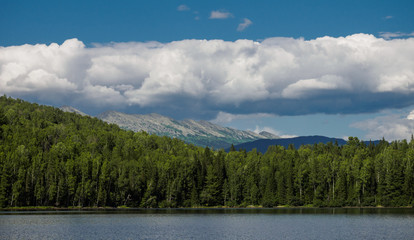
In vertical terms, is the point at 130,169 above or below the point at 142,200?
above

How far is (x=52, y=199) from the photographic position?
172625 mm

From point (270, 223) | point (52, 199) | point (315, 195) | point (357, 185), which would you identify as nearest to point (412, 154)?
point (357, 185)

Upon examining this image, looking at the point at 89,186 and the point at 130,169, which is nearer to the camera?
the point at 89,186

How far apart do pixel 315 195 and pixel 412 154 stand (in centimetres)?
4316

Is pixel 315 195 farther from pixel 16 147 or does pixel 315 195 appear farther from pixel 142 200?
pixel 16 147

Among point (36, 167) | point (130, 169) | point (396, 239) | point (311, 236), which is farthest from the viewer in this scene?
point (130, 169)

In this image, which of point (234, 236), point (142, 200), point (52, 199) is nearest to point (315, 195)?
point (142, 200)

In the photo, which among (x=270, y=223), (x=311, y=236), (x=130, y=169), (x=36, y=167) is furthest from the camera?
(x=130, y=169)

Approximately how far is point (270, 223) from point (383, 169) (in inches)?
3799

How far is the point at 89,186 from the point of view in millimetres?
174500

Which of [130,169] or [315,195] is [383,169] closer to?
[315,195]

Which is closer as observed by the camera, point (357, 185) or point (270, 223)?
point (270, 223)

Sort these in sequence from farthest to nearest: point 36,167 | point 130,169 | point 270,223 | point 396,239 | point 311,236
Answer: point 130,169 → point 36,167 → point 270,223 → point 311,236 → point 396,239

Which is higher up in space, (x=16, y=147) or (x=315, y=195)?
(x=16, y=147)
